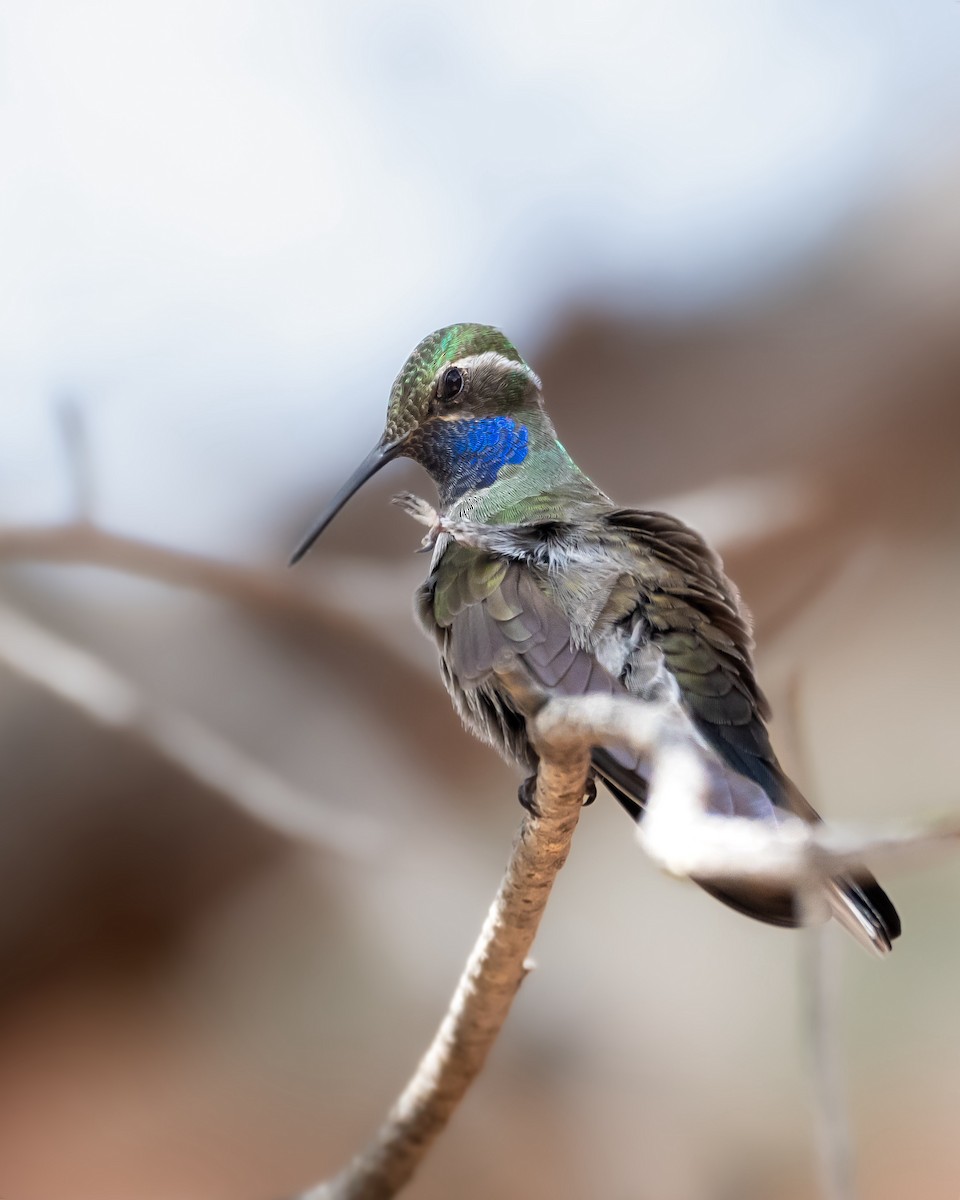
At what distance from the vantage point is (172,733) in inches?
105

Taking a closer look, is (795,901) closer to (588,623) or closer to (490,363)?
(588,623)

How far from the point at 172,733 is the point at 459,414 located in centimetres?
163

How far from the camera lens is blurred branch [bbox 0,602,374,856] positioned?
2.46m

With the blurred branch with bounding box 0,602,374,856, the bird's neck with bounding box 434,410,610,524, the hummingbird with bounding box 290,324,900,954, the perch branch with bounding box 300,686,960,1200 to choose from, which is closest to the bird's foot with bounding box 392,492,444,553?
the hummingbird with bounding box 290,324,900,954

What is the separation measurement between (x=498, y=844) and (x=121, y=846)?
41.5 inches

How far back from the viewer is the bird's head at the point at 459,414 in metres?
1.27

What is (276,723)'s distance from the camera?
3166 millimetres

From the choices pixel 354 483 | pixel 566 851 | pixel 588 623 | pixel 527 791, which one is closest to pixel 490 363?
pixel 354 483

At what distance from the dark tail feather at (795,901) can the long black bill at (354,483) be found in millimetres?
413

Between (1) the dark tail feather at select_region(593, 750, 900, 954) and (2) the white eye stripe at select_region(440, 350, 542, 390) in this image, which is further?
(2) the white eye stripe at select_region(440, 350, 542, 390)

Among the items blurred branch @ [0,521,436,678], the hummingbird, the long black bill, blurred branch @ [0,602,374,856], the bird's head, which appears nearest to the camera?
the hummingbird

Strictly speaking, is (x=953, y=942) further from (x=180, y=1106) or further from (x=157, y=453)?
(x=157, y=453)

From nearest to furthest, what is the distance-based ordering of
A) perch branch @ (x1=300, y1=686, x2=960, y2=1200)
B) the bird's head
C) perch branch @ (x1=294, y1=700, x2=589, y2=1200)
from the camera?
1. perch branch @ (x1=300, y1=686, x2=960, y2=1200)
2. perch branch @ (x1=294, y1=700, x2=589, y2=1200)
3. the bird's head

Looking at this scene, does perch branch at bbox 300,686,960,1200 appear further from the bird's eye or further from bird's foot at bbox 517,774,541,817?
the bird's eye
